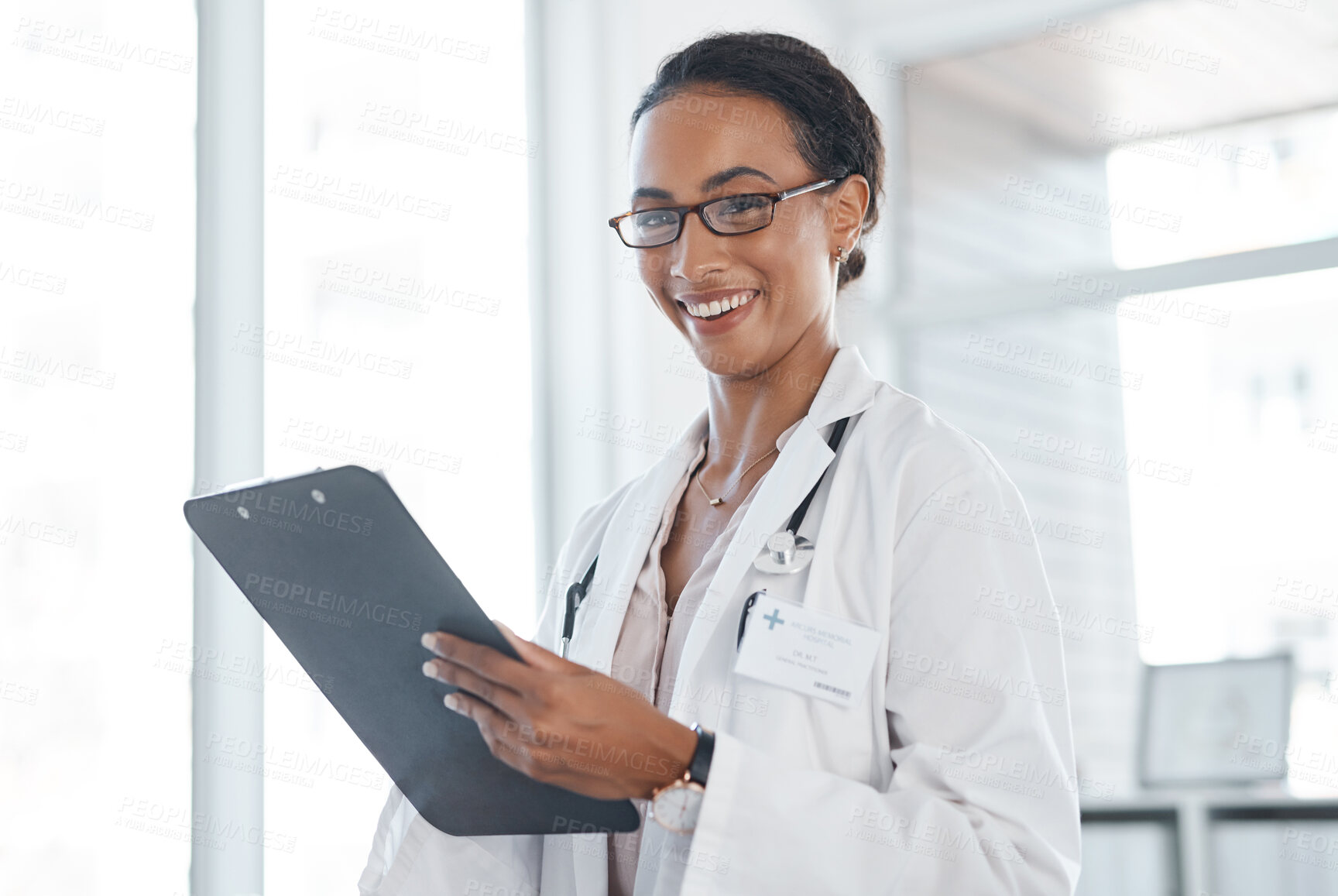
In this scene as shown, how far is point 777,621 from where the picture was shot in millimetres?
A: 1251

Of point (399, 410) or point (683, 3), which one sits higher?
point (683, 3)

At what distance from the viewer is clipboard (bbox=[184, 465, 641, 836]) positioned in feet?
3.18

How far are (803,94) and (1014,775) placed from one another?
0.94m

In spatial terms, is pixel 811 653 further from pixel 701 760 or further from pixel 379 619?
pixel 379 619

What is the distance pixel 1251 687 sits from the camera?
138 inches

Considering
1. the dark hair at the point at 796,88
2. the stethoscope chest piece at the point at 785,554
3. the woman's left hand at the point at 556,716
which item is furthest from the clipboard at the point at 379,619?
the dark hair at the point at 796,88

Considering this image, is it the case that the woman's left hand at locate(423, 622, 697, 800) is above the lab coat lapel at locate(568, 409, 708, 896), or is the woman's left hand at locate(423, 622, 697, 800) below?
below

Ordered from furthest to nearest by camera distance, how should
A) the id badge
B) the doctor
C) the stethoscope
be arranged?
the stethoscope, the id badge, the doctor

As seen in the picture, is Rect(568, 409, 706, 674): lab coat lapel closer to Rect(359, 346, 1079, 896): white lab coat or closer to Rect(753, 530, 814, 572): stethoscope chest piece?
Rect(359, 346, 1079, 896): white lab coat

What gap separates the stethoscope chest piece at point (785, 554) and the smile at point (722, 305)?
34 cm

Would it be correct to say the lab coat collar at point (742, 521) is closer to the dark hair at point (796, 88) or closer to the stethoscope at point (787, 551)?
the stethoscope at point (787, 551)

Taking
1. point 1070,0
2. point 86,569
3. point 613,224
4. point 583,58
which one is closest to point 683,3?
point 583,58

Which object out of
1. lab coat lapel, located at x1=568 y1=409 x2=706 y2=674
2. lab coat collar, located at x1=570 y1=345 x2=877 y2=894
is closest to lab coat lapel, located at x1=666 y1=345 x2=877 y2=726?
lab coat collar, located at x1=570 y1=345 x2=877 y2=894

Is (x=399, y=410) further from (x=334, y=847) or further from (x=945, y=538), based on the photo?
(x=945, y=538)
